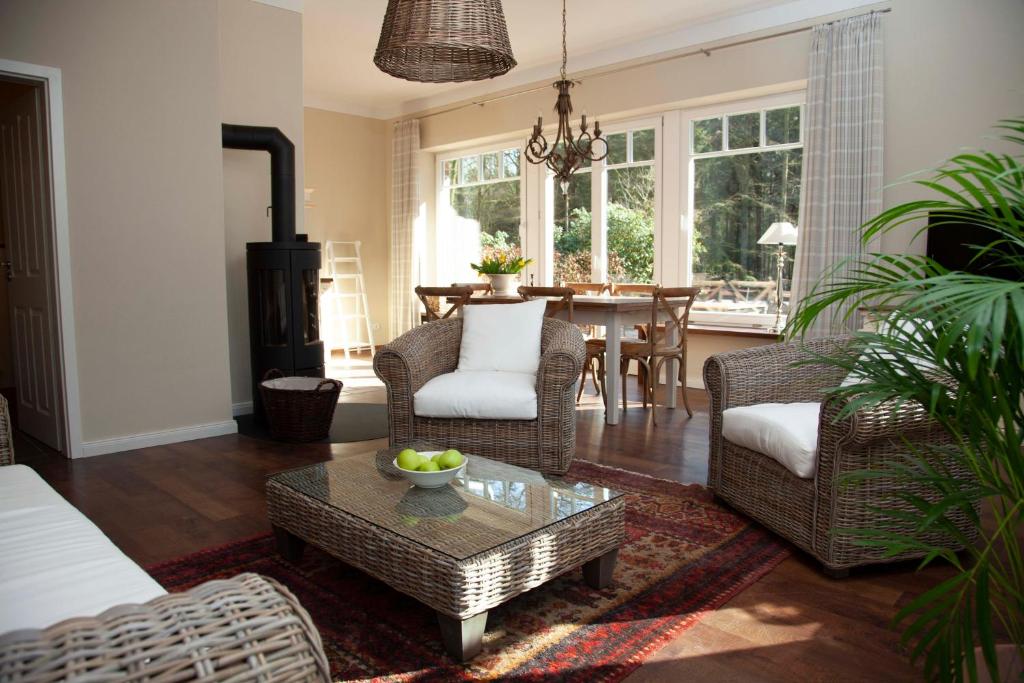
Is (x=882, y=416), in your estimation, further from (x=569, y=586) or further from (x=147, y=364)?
(x=147, y=364)

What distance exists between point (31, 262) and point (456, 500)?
3.30m

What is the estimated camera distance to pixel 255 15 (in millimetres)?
4938

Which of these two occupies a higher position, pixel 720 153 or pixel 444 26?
pixel 720 153

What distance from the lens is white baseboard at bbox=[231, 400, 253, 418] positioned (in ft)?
16.2

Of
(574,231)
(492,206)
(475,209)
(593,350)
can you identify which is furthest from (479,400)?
(475,209)

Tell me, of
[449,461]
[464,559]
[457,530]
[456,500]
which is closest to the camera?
[464,559]

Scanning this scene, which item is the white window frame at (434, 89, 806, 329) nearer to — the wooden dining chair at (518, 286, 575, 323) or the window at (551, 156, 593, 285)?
the window at (551, 156, 593, 285)

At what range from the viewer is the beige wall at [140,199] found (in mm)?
3785

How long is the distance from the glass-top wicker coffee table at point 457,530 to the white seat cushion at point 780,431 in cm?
65

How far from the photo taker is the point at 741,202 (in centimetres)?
571

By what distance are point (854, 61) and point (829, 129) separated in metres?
0.44

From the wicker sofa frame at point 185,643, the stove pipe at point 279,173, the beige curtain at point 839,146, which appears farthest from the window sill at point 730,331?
the wicker sofa frame at point 185,643

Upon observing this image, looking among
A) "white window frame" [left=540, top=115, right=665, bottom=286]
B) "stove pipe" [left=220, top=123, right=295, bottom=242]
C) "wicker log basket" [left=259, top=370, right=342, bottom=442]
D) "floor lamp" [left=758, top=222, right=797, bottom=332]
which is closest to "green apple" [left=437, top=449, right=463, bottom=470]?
"wicker log basket" [left=259, top=370, right=342, bottom=442]

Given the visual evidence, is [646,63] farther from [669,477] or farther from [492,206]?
[669,477]
